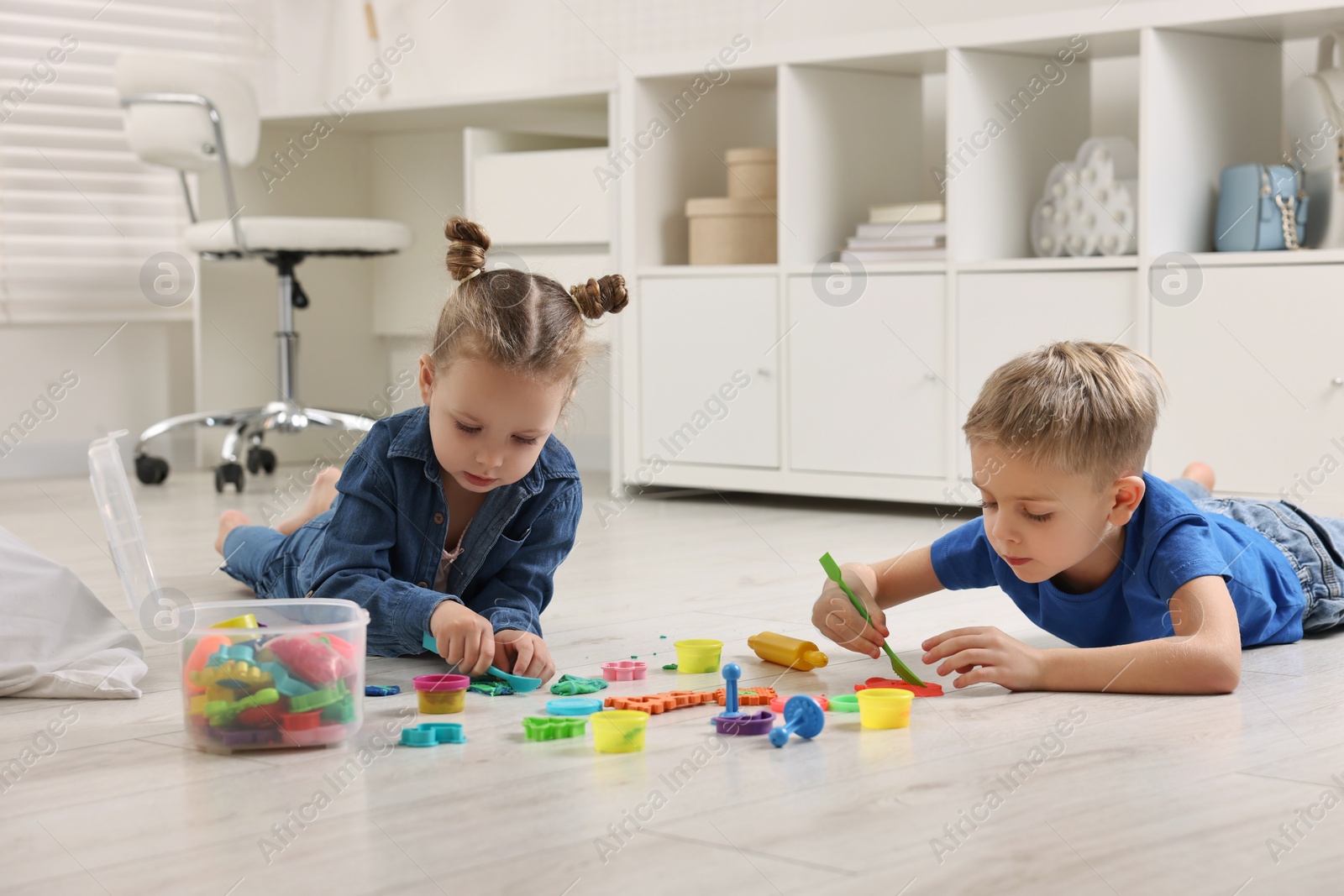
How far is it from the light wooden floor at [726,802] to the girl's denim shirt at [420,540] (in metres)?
0.08

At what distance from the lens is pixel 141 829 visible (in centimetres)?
98

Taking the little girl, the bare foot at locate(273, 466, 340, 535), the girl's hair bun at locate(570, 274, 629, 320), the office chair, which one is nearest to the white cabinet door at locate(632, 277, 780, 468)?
the office chair

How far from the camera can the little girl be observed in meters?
1.45

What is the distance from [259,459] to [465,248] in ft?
7.49

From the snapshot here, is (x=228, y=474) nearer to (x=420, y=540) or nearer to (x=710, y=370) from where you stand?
(x=710, y=370)

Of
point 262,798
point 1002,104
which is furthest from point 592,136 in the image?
point 262,798

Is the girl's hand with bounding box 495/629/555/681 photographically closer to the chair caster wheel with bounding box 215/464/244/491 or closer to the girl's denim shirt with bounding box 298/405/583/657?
the girl's denim shirt with bounding box 298/405/583/657

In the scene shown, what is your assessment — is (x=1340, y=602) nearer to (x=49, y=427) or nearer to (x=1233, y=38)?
(x=1233, y=38)

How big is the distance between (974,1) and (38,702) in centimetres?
250

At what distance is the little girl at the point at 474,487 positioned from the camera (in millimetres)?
1450

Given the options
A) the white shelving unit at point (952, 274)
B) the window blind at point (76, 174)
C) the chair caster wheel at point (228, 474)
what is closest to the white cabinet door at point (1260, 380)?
the white shelving unit at point (952, 274)

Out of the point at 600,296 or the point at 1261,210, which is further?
the point at 1261,210

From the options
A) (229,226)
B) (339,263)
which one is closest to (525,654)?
(229,226)

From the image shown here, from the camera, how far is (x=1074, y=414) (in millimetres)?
1354
